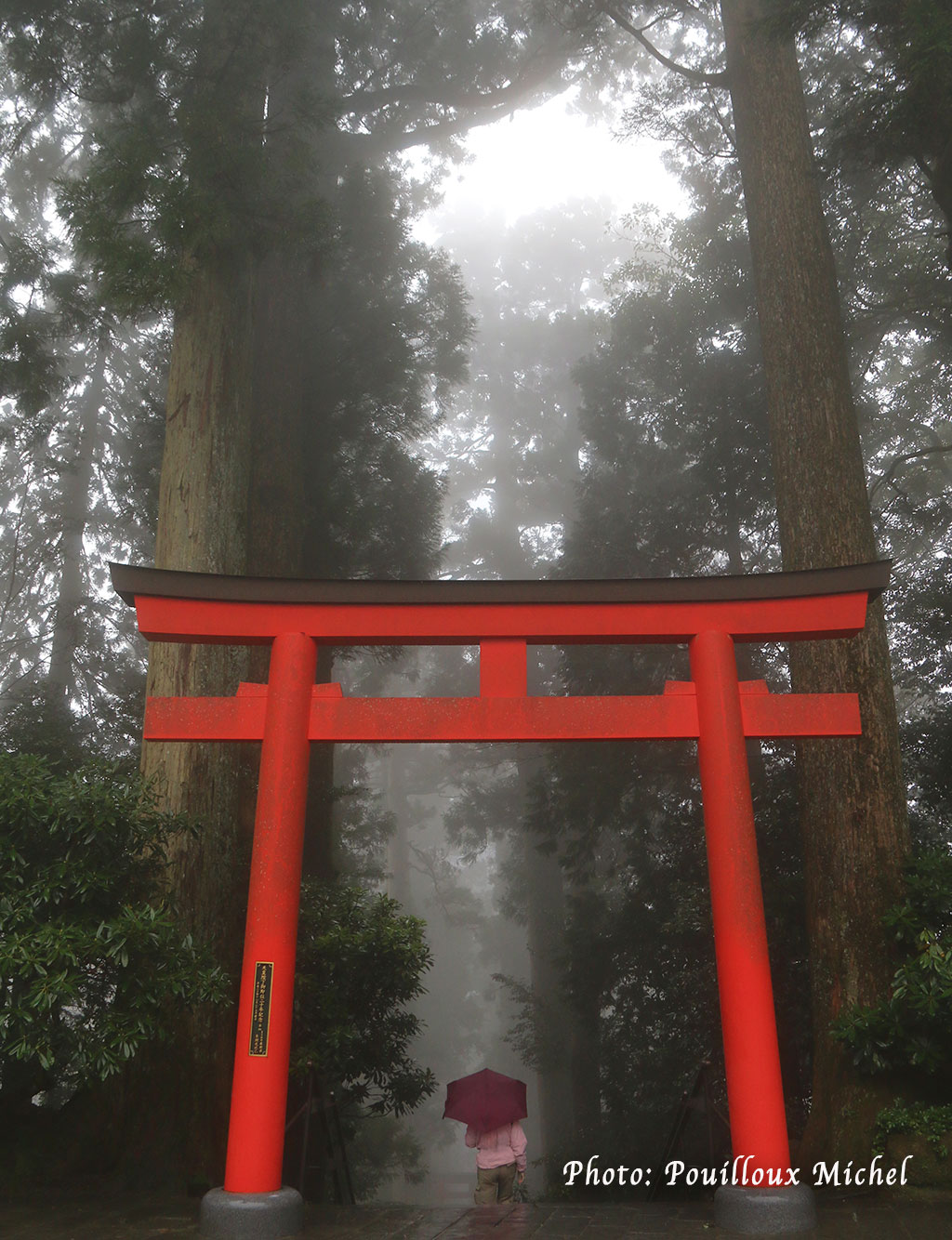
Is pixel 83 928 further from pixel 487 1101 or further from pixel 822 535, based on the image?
pixel 822 535

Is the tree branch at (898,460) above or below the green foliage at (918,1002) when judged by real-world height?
above

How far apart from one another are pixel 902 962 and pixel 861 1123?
880 mm

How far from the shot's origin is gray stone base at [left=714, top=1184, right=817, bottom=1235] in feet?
12.4

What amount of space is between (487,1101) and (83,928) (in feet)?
8.65

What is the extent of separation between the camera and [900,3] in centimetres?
652

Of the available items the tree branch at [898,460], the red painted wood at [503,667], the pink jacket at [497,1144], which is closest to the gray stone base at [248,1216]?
the pink jacket at [497,1144]

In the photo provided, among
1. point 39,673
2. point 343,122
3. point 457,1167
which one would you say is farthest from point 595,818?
point 457,1167

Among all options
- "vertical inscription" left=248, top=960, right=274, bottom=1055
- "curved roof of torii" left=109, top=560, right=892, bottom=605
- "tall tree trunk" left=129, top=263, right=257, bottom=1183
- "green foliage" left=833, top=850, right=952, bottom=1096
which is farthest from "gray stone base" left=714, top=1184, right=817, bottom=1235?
"tall tree trunk" left=129, top=263, right=257, bottom=1183

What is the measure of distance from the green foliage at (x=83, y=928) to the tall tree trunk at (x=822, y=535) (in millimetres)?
3425

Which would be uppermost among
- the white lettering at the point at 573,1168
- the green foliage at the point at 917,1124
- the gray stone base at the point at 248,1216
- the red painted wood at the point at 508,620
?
the red painted wood at the point at 508,620

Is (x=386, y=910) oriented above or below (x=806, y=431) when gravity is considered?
below

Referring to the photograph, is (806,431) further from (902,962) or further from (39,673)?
(39,673)

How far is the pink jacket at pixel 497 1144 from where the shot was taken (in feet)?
18.1

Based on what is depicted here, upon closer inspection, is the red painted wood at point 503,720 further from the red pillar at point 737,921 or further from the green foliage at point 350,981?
the green foliage at point 350,981
